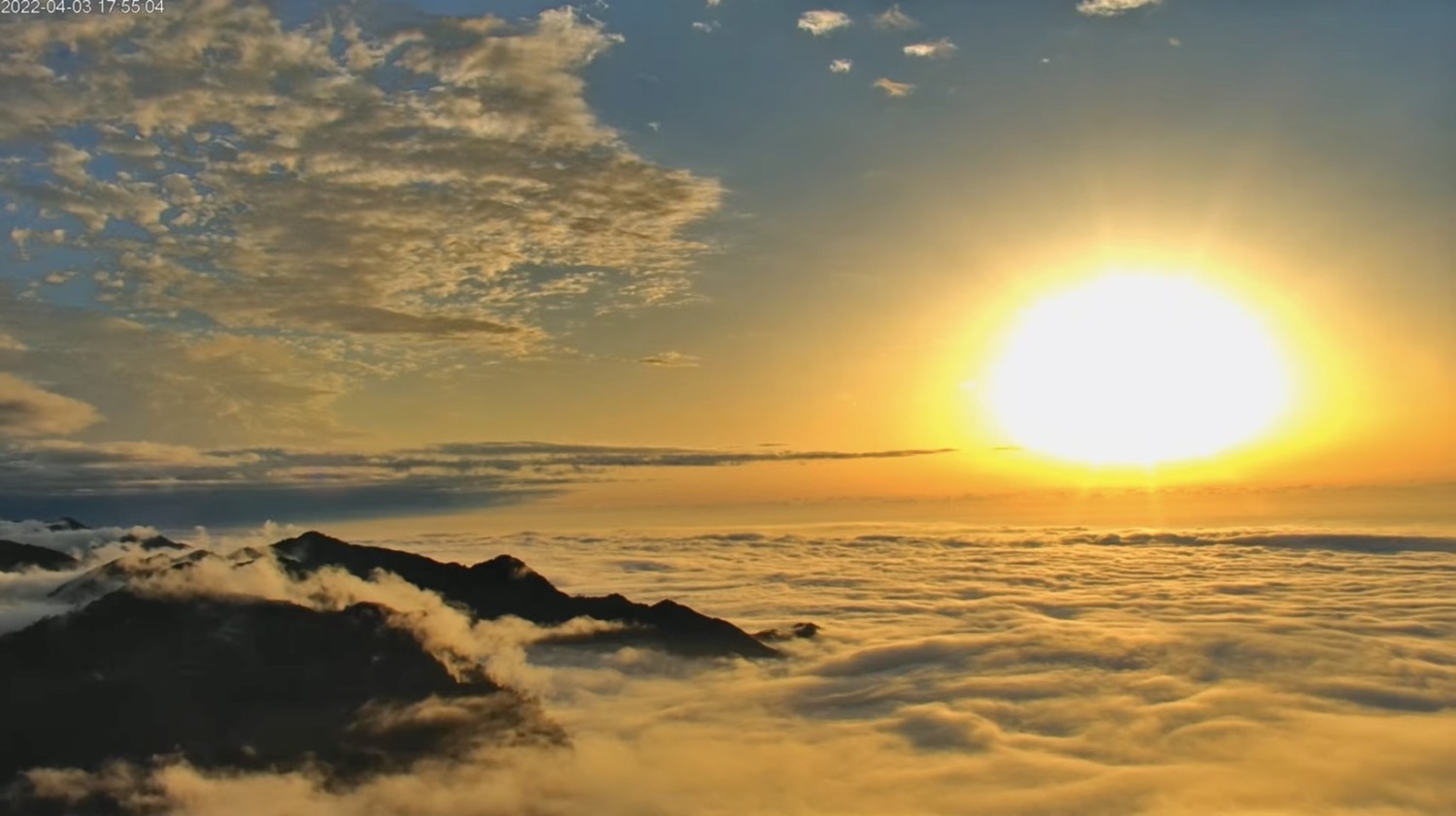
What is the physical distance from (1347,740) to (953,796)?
52354mm

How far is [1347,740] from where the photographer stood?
124 metres

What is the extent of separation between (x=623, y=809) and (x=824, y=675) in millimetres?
76762

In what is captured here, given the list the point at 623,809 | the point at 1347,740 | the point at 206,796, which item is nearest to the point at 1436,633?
the point at 1347,740

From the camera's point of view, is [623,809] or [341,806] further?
[341,806]

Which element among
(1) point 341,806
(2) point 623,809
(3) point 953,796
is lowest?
(1) point 341,806

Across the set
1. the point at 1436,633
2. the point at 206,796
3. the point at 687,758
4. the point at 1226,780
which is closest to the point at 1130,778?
the point at 1226,780

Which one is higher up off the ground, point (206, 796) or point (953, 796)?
point (953, 796)

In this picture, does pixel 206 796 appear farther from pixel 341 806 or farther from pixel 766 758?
pixel 766 758

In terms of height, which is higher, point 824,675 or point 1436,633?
point 1436,633

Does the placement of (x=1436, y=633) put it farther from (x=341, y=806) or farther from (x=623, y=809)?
(x=341, y=806)

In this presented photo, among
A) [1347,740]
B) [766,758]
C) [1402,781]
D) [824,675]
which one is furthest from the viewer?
[824,675]

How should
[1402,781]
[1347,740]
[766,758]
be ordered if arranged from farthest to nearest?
1. [766,758]
2. [1347,740]
3. [1402,781]

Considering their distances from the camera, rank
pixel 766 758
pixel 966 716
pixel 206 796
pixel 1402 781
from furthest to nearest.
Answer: pixel 206 796 → pixel 966 716 → pixel 766 758 → pixel 1402 781

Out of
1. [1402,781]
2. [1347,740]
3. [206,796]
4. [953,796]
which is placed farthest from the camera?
[206,796]
